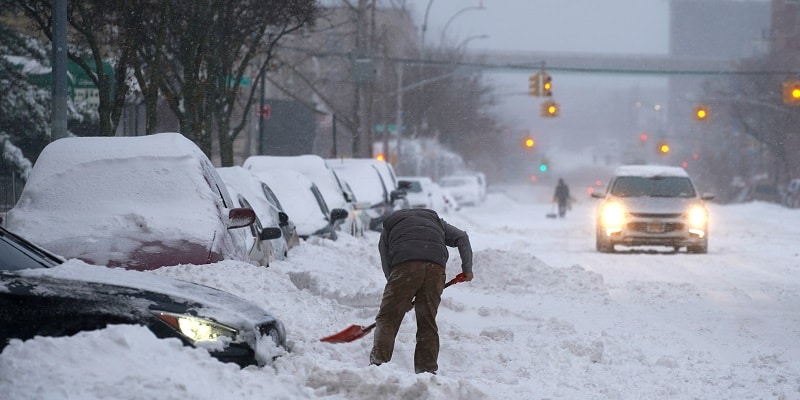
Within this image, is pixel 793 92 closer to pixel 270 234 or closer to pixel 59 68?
pixel 59 68

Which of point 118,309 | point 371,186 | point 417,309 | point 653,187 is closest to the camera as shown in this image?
point 118,309

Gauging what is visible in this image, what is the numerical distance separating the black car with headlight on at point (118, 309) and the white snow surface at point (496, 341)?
214mm

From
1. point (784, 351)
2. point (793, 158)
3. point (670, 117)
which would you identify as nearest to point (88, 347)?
point (784, 351)

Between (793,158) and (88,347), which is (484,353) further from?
(793,158)

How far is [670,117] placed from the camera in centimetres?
18062

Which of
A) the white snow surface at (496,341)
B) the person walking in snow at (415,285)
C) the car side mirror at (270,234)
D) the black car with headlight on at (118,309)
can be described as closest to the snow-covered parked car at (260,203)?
the white snow surface at (496,341)

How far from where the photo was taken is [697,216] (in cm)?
2441

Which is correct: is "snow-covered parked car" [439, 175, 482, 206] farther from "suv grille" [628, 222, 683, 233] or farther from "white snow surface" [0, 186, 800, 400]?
"white snow surface" [0, 186, 800, 400]

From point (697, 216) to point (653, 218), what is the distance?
0.83 meters

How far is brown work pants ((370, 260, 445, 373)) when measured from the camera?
9.11 m

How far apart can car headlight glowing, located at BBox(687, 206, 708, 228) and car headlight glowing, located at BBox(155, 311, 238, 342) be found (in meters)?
18.3

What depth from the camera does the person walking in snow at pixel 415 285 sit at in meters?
9.12

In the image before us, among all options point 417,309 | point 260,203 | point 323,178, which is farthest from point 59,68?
point 417,309

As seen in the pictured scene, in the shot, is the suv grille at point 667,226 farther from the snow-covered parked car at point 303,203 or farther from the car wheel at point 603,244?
the snow-covered parked car at point 303,203
